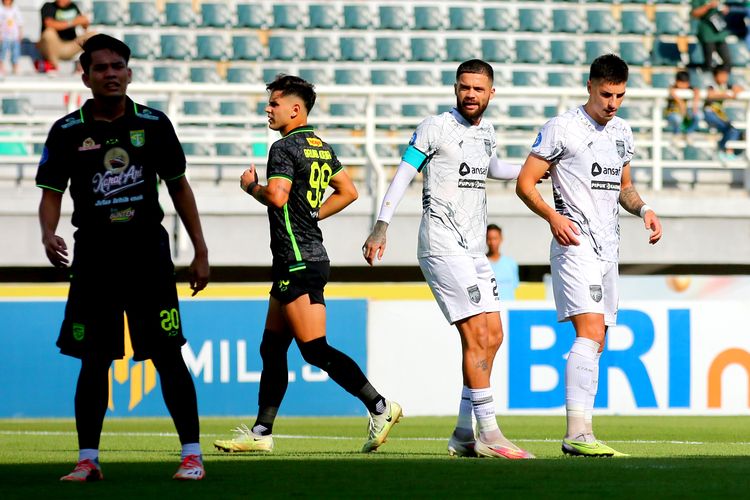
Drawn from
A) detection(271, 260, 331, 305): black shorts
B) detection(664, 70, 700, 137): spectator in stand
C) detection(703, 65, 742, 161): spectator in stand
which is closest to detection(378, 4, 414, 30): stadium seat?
detection(664, 70, 700, 137): spectator in stand

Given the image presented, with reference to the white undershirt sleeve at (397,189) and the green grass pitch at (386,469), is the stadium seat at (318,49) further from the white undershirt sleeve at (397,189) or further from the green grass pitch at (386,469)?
the white undershirt sleeve at (397,189)

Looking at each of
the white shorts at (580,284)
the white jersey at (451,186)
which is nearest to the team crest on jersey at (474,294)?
the white jersey at (451,186)

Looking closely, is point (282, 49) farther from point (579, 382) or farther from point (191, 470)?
point (191, 470)

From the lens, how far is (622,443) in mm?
8391

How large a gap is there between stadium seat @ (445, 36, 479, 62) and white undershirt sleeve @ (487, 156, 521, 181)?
1259cm

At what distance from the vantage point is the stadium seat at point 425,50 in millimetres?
19797

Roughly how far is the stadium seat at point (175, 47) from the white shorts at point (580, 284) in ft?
42.8

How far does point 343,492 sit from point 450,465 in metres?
1.23

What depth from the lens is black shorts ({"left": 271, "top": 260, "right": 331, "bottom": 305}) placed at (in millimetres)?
7250

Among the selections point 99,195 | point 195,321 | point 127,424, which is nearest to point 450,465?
point 99,195

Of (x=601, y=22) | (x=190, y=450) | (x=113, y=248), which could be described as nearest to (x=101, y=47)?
(x=113, y=248)

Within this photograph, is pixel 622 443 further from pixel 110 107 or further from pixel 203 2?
pixel 203 2

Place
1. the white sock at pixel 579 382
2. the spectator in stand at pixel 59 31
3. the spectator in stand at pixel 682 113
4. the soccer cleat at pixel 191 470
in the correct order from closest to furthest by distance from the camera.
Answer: the soccer cleat at pixel 191 470 < the white sock at pixel 579 382 < the spectator in stand at pixel 682 113 < the spectator in stand at pixel 59 31

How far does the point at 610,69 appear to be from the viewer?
22.5ft
